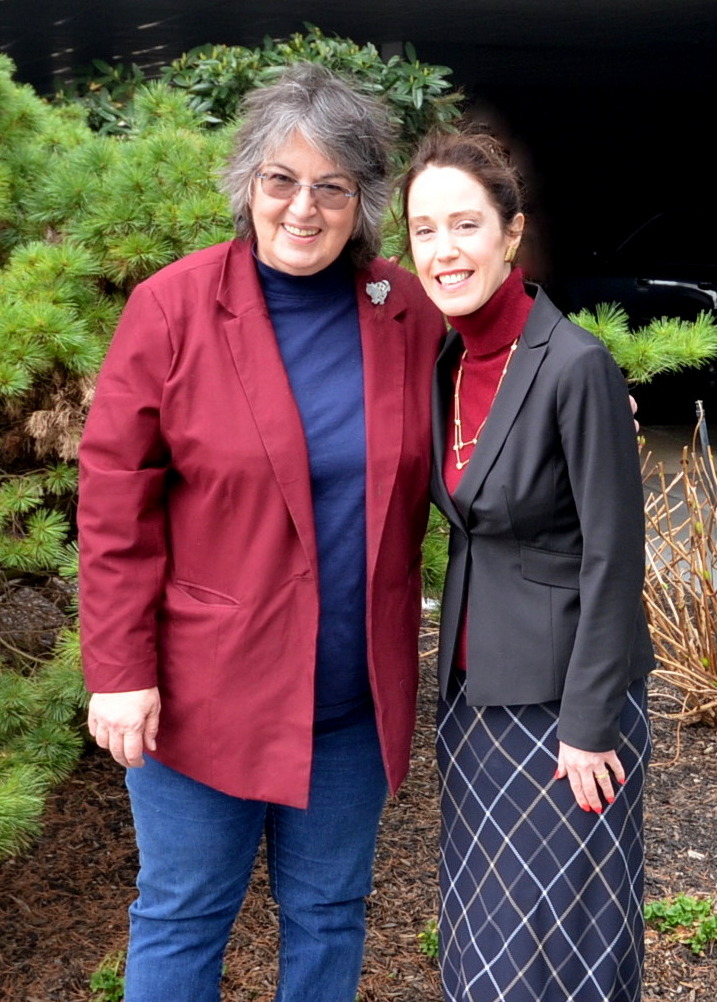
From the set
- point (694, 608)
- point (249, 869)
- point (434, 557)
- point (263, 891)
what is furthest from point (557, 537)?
point (694, 608)

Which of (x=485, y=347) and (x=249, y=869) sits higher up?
(x=485, y=347)

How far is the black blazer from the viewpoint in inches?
74.7

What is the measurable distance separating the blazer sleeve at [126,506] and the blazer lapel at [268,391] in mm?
127

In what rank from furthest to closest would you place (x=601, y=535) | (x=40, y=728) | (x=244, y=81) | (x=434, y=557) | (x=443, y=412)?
(x=244, y=81), (x=434, y=557), (x=40, y=728), (x=443, y=412), (x=601, y=535)

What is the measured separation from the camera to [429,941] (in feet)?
10.2

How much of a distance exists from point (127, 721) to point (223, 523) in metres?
0.38

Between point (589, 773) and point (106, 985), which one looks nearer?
point (589, 773)

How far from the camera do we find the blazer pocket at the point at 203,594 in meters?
2.04

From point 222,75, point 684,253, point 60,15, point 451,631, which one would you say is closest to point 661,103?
point 684,253

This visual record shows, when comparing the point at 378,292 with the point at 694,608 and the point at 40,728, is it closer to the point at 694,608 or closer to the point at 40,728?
the point at 40,728

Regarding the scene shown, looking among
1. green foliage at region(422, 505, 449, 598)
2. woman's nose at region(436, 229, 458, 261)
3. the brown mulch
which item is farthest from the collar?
the brown mulch

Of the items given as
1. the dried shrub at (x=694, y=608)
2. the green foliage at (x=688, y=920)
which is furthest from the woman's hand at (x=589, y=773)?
the dried shrub at (x=694, y=608)

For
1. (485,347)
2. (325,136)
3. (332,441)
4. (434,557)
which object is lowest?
(434,557)

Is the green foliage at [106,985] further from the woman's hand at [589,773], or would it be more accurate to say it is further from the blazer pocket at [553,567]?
the blazer pocket at [553,567]
